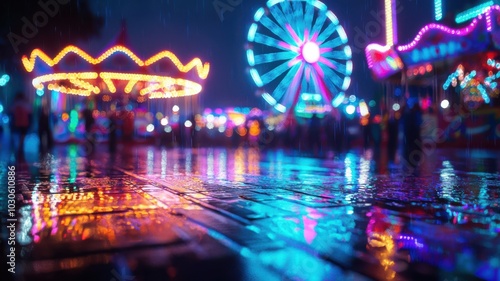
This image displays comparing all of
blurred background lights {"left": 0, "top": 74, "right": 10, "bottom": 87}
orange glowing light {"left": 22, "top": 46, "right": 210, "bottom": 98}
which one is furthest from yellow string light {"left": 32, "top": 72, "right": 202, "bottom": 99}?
blurred background lights {"left": 0, "top": 74, "right": 10, "bottom": 87}

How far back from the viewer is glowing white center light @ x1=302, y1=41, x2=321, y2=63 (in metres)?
21.8

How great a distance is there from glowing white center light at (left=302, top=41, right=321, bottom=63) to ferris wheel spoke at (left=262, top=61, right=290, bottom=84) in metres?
0.93

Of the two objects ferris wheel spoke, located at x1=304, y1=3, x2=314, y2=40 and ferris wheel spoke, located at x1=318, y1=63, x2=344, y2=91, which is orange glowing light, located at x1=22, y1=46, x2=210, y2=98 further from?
ferris wheel spoke, located at x1=318, y1=63, x2=344, y2=91

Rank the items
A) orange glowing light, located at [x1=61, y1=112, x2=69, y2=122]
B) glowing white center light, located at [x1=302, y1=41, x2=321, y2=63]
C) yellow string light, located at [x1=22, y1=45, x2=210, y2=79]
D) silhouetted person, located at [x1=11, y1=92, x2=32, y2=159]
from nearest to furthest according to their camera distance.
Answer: silhouetted person, located at [x1=11, y1=92, x2=32, y2=159] < yellow string light, located at [x1=22, y1=45, x2=210, y2=79] < glowing white center light, located at [x1=302, y1=41, x2=321, y2=63] < orange glowing light, located at [x1=61, y1=112, x2=69, y2=122]

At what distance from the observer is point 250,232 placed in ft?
8.73

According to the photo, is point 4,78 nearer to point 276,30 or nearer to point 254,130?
point 276,30

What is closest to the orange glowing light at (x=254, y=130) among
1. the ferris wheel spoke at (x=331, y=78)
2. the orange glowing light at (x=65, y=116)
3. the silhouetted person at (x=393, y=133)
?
the ferris wheel spoke at (x=331, y=78)

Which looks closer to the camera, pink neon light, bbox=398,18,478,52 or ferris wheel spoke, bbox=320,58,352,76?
pink neon light, bbox=398,18,478,52

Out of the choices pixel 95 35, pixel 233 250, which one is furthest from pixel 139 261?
pixel 95 35

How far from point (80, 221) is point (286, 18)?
67.2 feet

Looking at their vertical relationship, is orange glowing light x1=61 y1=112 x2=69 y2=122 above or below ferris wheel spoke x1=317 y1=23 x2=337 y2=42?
below

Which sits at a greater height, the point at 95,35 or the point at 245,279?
the point at 95,35

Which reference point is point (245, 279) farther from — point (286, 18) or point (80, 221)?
point (286, 18)

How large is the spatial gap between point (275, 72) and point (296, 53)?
4.40ft
